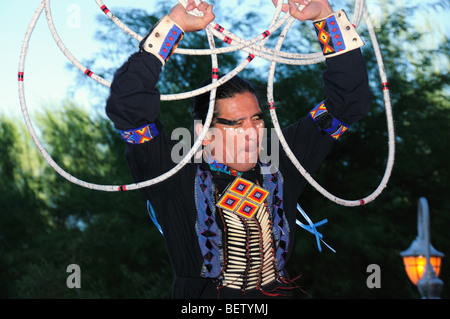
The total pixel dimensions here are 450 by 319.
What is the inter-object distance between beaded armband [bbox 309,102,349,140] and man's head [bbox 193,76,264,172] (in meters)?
0.30

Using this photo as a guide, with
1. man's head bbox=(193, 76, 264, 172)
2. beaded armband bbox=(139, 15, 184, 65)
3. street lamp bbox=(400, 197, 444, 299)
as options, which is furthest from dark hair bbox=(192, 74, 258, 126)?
street lamp bbox=(400, 197, 444, 299)

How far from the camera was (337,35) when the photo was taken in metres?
2.59

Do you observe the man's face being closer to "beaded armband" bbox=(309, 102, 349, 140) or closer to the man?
the man

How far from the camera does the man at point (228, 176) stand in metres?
2.52

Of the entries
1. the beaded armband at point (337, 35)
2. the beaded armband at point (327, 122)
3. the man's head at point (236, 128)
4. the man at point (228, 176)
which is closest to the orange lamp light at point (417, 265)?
the beaded armband at point (327, 122)

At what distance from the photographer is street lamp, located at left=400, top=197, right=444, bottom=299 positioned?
9984 mm

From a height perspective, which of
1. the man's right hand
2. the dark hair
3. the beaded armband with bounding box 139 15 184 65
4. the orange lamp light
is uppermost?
the man's right hand

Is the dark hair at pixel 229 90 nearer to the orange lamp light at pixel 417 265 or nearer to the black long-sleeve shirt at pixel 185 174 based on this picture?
the black long-sleeve shirt at pixel 185 174

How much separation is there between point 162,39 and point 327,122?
95 centimetres

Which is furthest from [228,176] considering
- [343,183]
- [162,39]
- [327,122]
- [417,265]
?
[343,183]

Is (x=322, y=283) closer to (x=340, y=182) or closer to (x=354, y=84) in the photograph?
(x=340, y=182)

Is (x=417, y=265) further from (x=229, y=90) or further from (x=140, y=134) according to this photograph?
(x=140, y=134)

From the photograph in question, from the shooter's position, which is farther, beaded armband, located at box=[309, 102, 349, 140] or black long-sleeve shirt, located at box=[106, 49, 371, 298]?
beaded armband, located at box=[309, 102, 349, 140]

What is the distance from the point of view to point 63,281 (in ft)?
53.4
